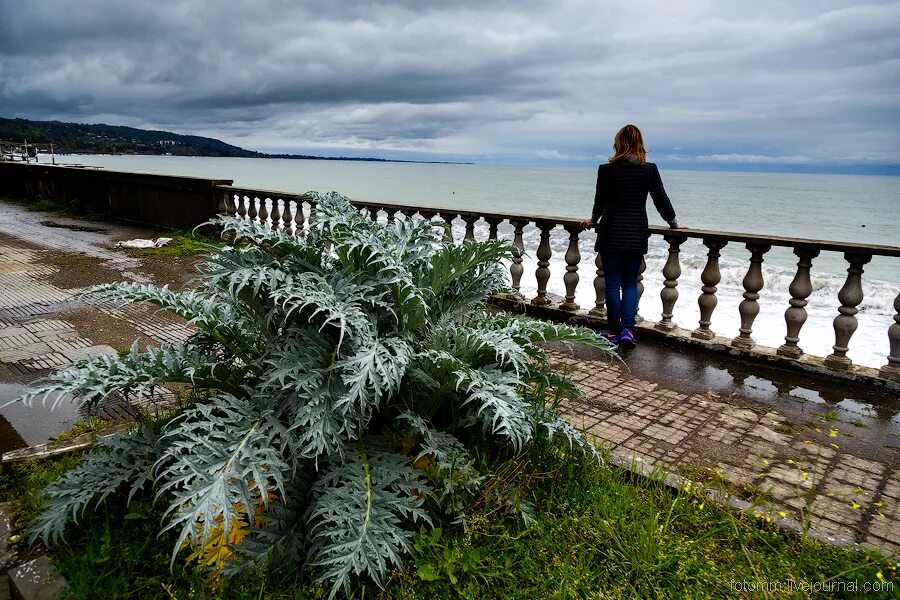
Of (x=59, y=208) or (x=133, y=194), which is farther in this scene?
(x=59, y=208)

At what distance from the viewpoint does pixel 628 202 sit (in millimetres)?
5820

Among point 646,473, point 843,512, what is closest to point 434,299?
point 646,473

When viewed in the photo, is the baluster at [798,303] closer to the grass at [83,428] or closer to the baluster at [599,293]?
the baluster at [599,293]

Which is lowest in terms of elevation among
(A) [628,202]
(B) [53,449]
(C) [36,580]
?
(C) [36,580]

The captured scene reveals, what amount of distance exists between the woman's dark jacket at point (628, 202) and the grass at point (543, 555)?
3.29m

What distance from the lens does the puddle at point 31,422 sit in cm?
359

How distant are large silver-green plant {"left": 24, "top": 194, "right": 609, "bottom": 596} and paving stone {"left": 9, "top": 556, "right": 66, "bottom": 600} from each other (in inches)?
5.3

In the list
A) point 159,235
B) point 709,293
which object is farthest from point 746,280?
point 159,235

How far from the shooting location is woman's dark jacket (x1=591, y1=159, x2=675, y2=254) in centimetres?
576

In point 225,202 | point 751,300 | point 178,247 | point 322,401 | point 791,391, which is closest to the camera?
point 322,401

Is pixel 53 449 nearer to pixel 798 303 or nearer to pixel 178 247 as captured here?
pixel 798 303

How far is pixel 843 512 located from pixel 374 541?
2484mm

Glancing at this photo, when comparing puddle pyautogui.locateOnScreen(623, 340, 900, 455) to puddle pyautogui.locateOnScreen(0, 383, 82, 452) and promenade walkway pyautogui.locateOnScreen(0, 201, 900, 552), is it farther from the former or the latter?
puddle pyautogui.locateOnScreen(0, 383, 82, 452)

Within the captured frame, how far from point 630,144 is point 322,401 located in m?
4.52
